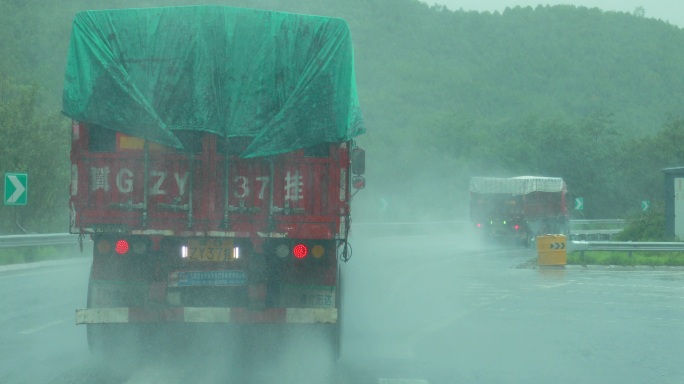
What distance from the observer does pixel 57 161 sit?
37.4 m

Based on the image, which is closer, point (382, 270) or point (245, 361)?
point (245, 361)

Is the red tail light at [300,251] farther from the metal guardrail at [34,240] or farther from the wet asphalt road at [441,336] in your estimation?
the metal guardrail at [34,240]

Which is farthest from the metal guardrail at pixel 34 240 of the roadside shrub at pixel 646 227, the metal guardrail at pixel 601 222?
the metal guardrail at pixel 601 222

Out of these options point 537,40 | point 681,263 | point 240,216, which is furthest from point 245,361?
point 537,40

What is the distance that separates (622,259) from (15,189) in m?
17.9

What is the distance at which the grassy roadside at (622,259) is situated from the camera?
29500 mm

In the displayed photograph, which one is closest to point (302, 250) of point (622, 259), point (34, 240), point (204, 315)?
point (204, 315)

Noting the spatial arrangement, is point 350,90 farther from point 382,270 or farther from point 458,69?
point 458,69

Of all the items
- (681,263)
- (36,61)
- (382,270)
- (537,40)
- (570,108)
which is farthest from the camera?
(537,40)

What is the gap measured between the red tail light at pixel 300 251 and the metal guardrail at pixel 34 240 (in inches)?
689

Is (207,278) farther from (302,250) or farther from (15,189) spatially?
(15,189)

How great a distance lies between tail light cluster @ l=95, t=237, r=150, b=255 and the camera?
8.95m

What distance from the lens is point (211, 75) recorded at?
9.20 m

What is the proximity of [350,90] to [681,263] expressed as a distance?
76.7 feet
